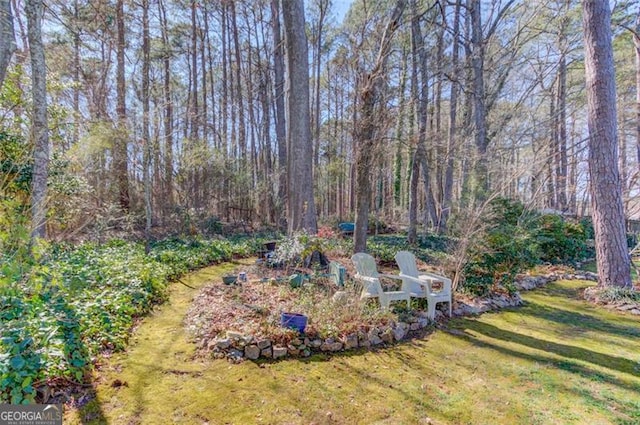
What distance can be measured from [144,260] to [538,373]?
5.69 m

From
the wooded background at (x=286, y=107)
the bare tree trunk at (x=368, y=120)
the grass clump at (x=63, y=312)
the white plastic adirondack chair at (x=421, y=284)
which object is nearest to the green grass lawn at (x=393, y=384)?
the grass clump at (x=63, y=312)

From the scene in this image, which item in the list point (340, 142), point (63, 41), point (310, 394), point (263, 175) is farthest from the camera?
point (340, 142)

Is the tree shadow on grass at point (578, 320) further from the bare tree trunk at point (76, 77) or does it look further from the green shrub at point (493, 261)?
the bare tree trunk at point (76, 77)

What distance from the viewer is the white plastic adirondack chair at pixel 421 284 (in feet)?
13.5

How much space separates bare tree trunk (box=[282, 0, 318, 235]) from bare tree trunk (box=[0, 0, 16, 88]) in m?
4.00

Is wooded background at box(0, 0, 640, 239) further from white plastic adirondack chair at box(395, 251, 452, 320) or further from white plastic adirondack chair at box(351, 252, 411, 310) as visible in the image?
white plastic adirondack chair at box(351, 252, 411, 310)

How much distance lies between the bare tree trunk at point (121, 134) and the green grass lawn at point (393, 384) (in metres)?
5.40

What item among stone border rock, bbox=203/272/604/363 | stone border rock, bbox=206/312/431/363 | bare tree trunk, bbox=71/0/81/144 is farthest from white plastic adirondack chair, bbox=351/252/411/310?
bare tree trunk, bbox=71/0/81/144

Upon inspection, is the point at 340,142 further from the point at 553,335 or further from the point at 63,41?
the point at 553,335

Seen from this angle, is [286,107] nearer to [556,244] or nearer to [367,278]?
[367,278]

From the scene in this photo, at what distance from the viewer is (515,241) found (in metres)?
5.34

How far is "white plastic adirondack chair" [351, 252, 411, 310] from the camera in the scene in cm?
391

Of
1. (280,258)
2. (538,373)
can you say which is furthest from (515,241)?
(280,258)

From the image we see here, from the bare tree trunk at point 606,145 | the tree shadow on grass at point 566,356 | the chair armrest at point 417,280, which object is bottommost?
the tree shadow on grass at point 566,356
